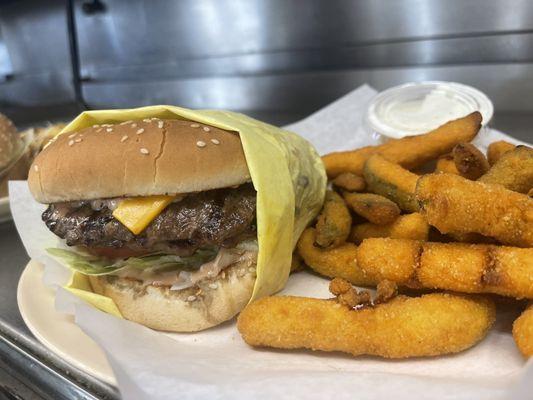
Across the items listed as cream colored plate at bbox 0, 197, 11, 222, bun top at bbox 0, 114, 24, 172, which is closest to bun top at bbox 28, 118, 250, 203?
cream colored plate at bbox 0, 197, 11, 222

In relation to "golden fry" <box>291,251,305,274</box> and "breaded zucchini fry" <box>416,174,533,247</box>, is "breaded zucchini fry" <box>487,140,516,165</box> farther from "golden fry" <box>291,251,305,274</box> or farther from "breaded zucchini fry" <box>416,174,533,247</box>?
"golden fry" <box>291,251,305,274</box>

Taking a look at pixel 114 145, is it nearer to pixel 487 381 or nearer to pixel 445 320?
pixel 445 320

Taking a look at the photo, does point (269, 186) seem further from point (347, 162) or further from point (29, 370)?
point (29, 370)

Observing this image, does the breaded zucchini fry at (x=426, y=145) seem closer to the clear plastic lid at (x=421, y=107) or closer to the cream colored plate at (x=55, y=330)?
the clear plastic lid at (x=421, y=107)

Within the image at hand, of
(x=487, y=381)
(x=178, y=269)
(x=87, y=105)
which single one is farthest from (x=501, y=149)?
(x=87, y=105)

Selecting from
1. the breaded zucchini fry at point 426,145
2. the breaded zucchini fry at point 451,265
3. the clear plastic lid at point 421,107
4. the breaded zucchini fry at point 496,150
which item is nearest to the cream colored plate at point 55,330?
the breaded zucchini fry at point 451,265

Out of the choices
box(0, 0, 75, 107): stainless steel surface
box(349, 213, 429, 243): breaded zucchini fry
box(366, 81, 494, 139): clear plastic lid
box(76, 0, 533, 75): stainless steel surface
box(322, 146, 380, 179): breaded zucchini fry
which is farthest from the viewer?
box(0, 0, 75, 107): stainless steel surface
